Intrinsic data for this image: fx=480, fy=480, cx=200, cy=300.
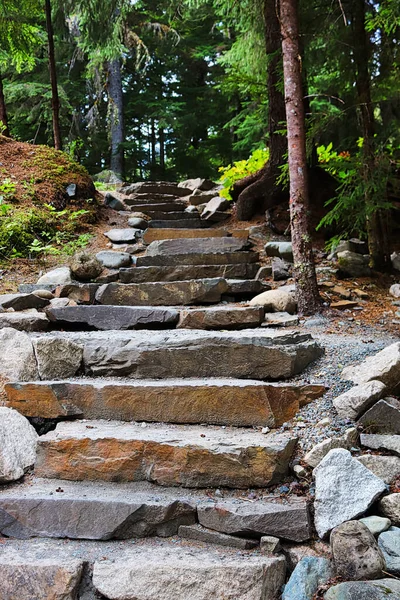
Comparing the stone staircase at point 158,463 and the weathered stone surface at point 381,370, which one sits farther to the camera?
the weathered stone surface at point 381,370

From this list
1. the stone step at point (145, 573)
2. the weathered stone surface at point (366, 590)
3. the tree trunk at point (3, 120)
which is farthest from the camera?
the tree trunk at point (3, 120)

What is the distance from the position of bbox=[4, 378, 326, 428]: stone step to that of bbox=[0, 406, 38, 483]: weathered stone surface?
0.71 ft

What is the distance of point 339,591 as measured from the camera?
2.20 m

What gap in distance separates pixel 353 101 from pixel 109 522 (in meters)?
6.27

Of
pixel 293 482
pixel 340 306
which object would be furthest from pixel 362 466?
pixel 340 306

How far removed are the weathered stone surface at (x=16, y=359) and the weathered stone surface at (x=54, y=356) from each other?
61mm

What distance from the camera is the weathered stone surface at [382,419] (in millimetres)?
2988

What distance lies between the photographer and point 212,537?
2658 mm

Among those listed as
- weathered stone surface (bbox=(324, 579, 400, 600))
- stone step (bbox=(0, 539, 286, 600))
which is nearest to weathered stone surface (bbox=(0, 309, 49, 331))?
stone step (bbox=(0, 539, 286, 600))

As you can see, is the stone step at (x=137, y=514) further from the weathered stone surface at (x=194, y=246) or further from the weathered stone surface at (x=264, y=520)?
the weathered stone surface at (x=194, y=246)

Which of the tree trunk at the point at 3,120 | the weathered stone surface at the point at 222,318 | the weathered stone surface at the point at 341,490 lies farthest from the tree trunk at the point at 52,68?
the weathered stone surface at the point at 341,490

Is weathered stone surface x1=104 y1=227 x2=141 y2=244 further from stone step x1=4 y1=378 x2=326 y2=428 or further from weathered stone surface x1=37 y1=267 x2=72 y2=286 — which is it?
stone step x1=4 y1=378 x2=326 y2=428

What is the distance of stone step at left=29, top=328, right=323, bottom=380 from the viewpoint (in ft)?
12.0

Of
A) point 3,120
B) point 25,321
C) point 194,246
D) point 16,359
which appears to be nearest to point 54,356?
point 16,359
